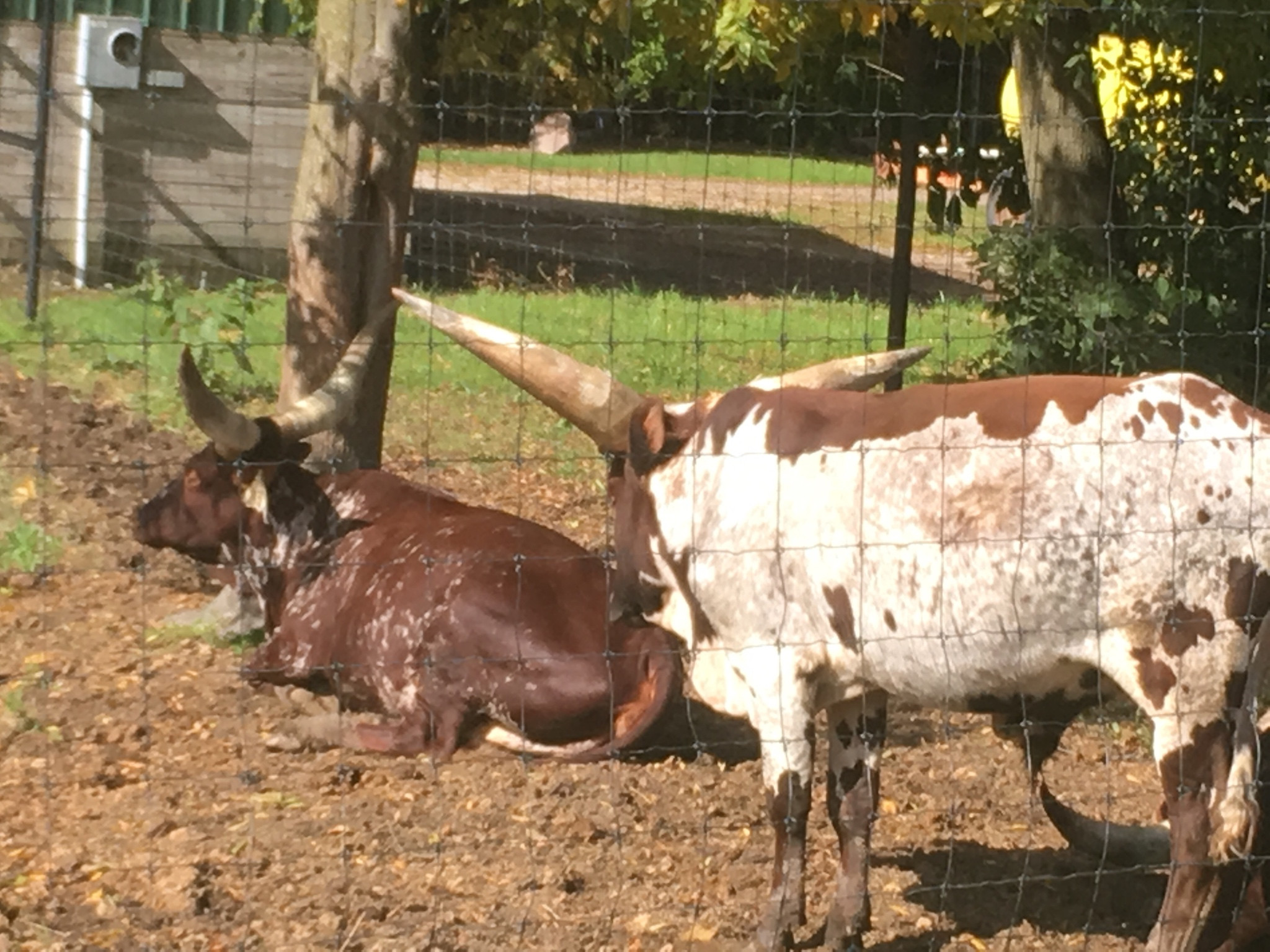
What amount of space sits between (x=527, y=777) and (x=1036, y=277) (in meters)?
4.69

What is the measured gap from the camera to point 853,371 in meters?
5.51

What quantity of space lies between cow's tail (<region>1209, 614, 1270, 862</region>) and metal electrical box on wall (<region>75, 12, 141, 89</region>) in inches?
435

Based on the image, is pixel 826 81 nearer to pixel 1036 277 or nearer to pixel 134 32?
pixel 1036 277

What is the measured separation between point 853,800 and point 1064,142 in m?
5.68

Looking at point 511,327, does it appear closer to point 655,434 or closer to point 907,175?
point 907,175

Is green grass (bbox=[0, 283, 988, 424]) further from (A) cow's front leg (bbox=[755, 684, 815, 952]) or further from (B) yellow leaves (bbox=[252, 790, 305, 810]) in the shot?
(A) cow's front leg (bbox=[755, 684, 815, 952])

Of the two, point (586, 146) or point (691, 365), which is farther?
point (586, 146)

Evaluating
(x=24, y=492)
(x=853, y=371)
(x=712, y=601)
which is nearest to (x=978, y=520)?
(x=712, y=601)

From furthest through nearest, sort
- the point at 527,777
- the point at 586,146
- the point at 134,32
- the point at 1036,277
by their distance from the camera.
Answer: the point at 586,146, the point at 134,32, the point at 1036,277, the point at 527,777

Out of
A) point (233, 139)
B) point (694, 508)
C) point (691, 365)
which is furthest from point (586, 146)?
point (694, 508)

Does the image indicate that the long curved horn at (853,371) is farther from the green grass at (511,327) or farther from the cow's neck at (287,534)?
the green grass at (511,327)

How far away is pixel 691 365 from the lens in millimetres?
11797

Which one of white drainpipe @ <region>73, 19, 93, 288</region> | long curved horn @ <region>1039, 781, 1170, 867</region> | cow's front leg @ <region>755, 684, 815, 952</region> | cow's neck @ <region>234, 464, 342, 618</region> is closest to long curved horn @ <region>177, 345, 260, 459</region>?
cow's neck @ <region>234, 464, 342, 618</region>

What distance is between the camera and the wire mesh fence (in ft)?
15.0
